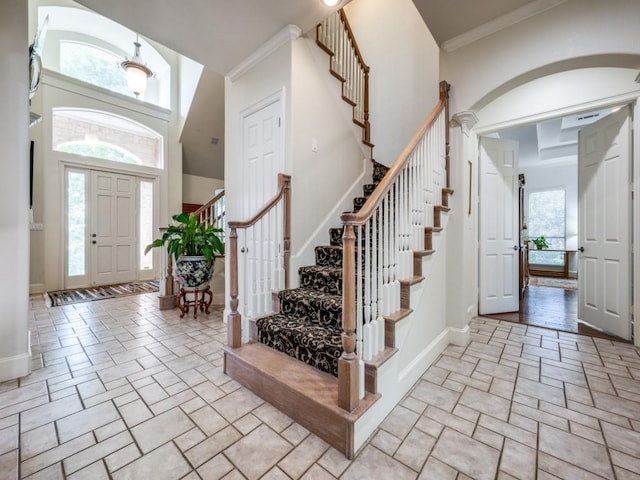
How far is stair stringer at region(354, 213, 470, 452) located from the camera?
1.58 meters

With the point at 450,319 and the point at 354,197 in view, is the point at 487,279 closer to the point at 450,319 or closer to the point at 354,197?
the point at 450,319

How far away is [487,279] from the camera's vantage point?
3.62m

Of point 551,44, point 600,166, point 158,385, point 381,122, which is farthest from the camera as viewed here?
point 381,122

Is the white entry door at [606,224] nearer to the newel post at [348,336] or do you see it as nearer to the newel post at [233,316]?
the newel post at [348,336]

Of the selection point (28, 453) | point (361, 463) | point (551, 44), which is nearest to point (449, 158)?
point (551, 44)

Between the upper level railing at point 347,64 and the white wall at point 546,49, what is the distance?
121cm

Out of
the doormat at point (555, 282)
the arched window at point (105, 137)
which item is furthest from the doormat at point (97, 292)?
the doormat at point (555, 282)

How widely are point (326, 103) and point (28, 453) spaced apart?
346 centimetres

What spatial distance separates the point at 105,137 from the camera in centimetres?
557

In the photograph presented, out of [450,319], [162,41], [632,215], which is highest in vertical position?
[162,41]

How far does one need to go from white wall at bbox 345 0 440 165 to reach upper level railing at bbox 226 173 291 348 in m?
2.19

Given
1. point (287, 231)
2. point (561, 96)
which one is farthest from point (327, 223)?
point (561, 96)

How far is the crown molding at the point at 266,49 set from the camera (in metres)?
2.64

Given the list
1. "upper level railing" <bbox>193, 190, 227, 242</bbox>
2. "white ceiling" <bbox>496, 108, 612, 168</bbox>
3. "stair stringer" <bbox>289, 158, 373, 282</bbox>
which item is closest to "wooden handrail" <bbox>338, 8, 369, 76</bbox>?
"stair stringer" <bbox>289, 158, 373, 282</bbox>
